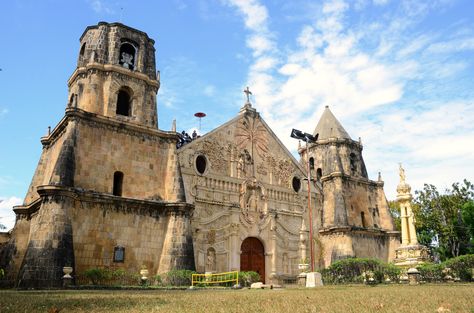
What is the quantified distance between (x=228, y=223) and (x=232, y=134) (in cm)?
556

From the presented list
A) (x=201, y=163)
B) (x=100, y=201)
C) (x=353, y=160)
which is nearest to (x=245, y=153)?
(x=201, y=163)

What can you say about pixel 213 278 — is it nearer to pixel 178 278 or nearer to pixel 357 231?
pixel 178 278

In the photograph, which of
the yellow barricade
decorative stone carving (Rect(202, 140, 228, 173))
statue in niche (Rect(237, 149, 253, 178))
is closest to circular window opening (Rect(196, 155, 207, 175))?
decorative stone carving (Rect(202, 140, 228, 173))

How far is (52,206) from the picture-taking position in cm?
1680

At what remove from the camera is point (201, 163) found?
2352 centimetres

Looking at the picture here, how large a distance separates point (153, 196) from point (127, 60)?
7719 millimetres

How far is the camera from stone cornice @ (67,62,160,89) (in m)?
21.1

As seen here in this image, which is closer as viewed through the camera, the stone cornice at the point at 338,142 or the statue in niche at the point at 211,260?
the statue in niche at the point at 211,260

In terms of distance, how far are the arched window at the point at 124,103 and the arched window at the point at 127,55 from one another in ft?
4.95

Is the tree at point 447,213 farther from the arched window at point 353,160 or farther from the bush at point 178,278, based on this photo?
the bush at point 178,278

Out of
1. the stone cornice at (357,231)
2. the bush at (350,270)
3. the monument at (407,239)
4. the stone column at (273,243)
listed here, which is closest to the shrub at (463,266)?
the monument at (407,239)

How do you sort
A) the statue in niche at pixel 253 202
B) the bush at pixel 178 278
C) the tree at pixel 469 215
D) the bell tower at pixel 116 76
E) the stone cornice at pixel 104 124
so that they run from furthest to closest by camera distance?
the tree at pixel 469 215 < the statue in niche at pixel 253 202 < the bell tower at pixel 116 76 < the stone cornice at pixel 104 124 < the bush at pixel 178 278

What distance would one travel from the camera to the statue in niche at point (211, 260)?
2162 centimetres

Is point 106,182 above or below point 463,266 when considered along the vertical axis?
above
